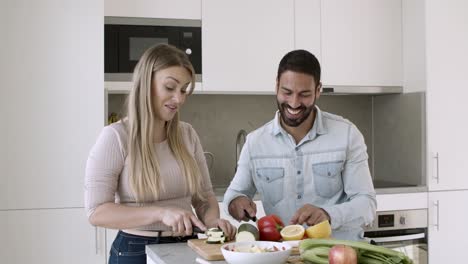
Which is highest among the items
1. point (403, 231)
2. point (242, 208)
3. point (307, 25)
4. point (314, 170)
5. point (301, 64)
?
point (307, 25)

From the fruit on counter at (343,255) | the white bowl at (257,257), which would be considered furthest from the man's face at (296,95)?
the fruit on counter at (343,255)

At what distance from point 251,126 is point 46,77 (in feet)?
4.51

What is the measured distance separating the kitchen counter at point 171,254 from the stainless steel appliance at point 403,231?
1.83m

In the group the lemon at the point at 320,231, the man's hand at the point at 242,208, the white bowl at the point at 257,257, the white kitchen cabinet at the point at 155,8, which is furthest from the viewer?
the white kitchen cabinet at the point at 155,8

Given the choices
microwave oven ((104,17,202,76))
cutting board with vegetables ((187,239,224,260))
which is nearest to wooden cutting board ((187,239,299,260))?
cutting board with vegetables ((187,239,224,260))

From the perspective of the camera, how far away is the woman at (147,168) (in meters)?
1.89

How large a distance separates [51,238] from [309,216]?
1565 millimetres

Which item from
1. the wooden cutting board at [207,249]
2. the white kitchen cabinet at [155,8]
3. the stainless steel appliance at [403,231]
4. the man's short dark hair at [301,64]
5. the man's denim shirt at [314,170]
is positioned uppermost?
the white kitchen cabinet at [155,8]

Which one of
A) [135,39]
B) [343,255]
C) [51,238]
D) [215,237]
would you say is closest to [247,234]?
[215,237]

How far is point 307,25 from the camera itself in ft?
12.2

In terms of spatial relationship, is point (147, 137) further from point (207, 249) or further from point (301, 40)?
→ point (301, 40)

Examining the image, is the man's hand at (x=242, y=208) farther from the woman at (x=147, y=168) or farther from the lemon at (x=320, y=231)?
the lemon at (x=320, y=231)

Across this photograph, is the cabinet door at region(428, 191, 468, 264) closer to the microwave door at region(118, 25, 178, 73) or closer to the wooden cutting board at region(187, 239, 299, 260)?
the microwave door at region(118, 25, 178, 73)

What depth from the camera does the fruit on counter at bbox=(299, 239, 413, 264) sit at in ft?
5.09
